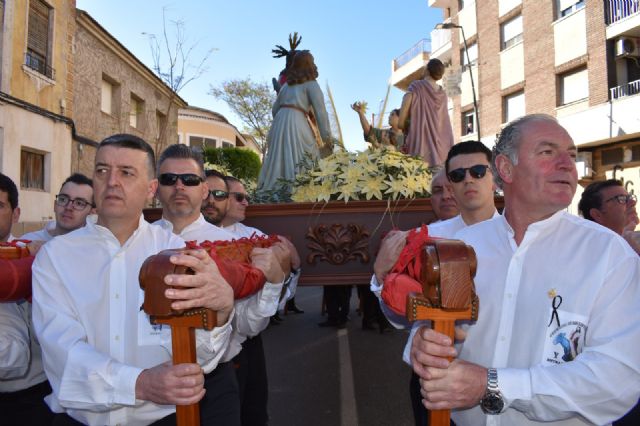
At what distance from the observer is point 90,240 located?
2.16 m

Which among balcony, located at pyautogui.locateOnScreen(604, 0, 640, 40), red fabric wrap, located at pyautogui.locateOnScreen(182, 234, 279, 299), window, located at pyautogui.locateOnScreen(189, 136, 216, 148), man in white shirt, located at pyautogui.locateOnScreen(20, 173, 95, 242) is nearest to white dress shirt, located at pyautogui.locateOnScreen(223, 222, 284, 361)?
red fabric wrap, located at pyautogui.locateOnScreen(182, 234, 279, 299)

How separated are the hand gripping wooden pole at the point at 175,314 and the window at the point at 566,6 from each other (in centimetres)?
2120

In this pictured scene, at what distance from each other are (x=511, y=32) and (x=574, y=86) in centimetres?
524

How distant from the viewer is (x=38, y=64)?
1273cm

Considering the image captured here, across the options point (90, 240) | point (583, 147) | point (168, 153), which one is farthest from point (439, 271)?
point (583, 147)

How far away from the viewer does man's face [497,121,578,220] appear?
6.24 feet

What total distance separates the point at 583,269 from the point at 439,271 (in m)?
0.71

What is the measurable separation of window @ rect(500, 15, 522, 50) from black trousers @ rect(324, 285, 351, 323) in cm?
1855

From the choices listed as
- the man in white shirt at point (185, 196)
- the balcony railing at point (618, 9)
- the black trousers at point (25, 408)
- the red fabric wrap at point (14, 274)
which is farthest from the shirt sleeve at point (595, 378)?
the balcony railing at point (618, 9)

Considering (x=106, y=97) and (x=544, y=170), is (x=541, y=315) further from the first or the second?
(x=106, y=97)

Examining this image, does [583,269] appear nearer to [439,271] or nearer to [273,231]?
[439,271]

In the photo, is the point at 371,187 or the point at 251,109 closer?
the point at 371,187

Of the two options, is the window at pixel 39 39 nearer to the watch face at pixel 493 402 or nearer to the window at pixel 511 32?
the watch face at pixel 493 402

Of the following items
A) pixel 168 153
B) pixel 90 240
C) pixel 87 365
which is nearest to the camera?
pixel 87 365
